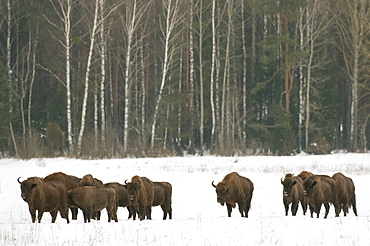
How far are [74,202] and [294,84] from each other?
37.6 meters

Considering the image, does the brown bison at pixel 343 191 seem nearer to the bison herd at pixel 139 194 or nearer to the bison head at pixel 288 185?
the bison herd at pixel 139 194

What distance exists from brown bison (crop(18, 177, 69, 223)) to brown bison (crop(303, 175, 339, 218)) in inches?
232

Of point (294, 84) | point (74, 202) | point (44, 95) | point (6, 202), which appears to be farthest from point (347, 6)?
point (74, 202)

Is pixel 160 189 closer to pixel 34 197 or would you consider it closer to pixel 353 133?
pixel 34 197

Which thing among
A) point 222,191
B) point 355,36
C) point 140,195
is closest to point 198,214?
point 222,191

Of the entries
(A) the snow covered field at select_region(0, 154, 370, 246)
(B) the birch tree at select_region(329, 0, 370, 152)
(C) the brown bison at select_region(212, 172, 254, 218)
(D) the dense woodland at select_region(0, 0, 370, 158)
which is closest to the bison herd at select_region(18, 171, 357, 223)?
(C) the brown bison at select_region(212, 172, 254, 218)

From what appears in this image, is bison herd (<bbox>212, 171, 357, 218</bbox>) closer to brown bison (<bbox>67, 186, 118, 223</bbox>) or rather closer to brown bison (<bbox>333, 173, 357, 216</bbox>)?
brown bison (<bbox>333, 173, 357, 216</bbox>)

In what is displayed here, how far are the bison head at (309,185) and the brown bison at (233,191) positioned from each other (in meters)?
1.58

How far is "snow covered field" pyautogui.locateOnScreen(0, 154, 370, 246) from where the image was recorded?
12.2m

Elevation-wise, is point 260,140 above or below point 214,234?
above

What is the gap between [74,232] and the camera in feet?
40.7

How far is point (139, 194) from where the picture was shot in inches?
590

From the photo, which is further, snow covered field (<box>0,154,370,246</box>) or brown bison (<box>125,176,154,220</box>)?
A: brown bison (<box>125,176,154,220</box>)

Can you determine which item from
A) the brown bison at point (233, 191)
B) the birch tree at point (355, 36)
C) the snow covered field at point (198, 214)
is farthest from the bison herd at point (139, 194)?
the birch tree at point (355, 36)
